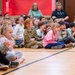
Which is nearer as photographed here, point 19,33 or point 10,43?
point 10,43

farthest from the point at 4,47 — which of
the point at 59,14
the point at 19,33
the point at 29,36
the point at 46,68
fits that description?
the point at 59,14

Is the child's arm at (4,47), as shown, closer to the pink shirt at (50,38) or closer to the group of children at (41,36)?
the group of children at (41,36)

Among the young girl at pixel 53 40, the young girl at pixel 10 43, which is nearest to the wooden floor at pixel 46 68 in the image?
the young girl at pixel 10 43

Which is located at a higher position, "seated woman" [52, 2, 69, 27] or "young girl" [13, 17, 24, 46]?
"seated woman" [52, 2, 69, 27]

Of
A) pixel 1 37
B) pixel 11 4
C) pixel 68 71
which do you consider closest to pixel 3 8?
pixel 11 4

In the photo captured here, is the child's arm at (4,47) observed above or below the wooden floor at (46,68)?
above

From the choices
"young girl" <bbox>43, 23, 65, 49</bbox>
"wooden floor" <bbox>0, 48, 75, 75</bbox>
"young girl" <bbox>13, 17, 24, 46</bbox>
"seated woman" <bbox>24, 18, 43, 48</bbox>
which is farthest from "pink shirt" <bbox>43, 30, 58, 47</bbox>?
"wooden floor" <bbox>0, 48, 75, 75</bbox>

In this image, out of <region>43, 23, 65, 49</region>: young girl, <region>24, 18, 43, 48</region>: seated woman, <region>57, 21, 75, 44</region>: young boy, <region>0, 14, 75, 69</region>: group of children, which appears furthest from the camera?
<region>57, 21, 75, 44</region>: young boy

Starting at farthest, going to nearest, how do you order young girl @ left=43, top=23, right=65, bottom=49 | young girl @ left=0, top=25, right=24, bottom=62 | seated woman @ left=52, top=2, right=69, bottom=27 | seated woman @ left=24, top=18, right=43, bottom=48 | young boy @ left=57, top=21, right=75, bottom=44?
seated woman @ left=52, top=2, right=69, bottom=27, young boy @ left=57, top=21, right=75, bottom=44, seated woman @ left=24, top=18, right=43, bottom=48, young girl @ left=43, top=23, right=65, bottom=49, young girl @ left=0, top=25, right=24, bottom=62

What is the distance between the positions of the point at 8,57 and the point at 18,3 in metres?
5.75

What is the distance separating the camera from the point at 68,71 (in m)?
3.12

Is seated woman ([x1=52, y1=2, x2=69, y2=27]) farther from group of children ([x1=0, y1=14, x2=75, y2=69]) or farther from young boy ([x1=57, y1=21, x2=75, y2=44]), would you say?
young boy ([x1=57, y1=21, x2=75, y2=44])

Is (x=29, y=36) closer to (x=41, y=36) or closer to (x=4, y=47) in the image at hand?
(x=41, y=36)

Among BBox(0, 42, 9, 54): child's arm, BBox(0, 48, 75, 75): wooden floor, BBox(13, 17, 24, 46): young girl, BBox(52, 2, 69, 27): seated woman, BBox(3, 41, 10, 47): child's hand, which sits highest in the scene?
BBox(52, 2, 69, 27): seated woman
